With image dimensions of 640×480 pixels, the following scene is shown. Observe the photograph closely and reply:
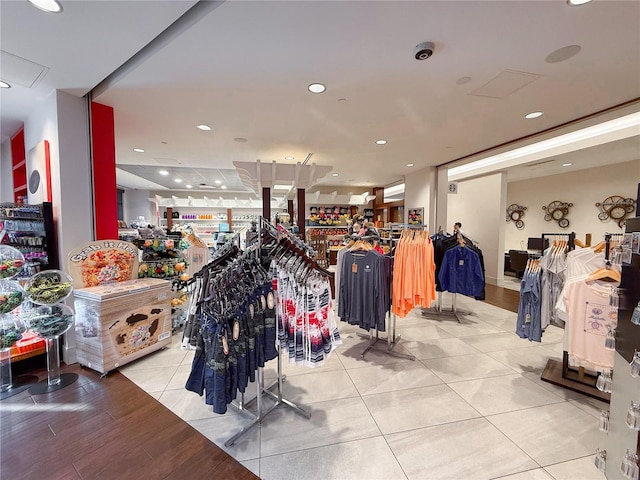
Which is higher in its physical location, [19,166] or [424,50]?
[424,50]

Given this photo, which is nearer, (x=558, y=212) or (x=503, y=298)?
(x=503, y=298)

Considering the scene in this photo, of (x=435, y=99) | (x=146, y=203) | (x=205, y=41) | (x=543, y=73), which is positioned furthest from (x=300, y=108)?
(x=146, y=203)

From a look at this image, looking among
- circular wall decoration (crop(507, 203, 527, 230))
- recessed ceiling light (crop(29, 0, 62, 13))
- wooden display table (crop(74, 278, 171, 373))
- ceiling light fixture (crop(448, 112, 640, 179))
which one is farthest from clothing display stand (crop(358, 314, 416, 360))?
circular wall decoration (crop(507, 203, 527, 230))

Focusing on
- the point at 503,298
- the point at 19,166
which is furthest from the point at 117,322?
the point at 503,298

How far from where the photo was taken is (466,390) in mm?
2336

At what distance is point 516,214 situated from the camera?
9062 millimetres

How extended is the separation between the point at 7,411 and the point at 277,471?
239 cm

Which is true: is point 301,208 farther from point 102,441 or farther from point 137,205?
point 137,205

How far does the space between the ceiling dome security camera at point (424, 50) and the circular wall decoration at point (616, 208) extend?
783 centimetres

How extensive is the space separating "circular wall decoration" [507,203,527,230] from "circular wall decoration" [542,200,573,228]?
0.75m

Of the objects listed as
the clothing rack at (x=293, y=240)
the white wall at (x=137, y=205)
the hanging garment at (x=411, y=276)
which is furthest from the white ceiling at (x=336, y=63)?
the white wall at (x=137, y=205)

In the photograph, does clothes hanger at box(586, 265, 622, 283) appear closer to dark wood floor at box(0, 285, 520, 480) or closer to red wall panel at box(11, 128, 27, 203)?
dark wood floor at box(0, 285, 520, 480)

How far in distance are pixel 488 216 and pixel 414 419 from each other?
6.59 meters

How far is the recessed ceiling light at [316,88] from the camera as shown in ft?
8.95
